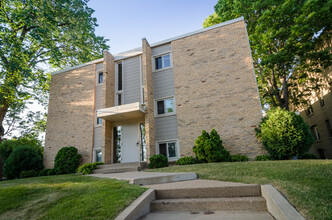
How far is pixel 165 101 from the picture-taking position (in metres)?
11.9

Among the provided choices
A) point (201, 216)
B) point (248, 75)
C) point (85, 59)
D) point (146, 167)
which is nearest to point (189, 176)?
point (201, 216)

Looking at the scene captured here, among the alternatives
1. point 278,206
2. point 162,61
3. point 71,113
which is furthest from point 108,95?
point 278,206

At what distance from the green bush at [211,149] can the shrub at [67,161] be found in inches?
296

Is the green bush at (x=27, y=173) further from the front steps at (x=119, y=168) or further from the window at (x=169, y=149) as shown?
the window at (x=169, y=149)

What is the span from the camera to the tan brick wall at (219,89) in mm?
9750

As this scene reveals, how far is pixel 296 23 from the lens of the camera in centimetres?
1169

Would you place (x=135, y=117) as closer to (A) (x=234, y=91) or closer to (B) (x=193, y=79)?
(B) (x=193, y=79)

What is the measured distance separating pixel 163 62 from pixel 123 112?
14.7ft

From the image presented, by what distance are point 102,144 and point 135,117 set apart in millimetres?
2575

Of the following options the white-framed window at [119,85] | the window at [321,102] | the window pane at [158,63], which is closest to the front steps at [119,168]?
the white-framed window at [119,85]

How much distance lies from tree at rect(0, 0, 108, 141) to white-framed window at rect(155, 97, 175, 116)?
788 centimetres

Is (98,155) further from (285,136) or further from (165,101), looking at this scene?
(285,136)

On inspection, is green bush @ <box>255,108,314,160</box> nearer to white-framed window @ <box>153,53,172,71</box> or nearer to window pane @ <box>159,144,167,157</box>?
window pane @ <box>159,144,167,157</box>

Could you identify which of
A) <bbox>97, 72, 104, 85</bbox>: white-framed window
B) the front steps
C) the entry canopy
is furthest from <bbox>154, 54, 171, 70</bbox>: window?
the front steps
